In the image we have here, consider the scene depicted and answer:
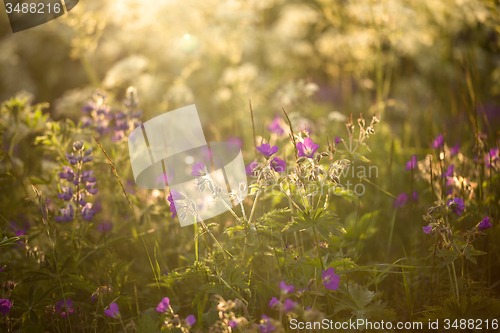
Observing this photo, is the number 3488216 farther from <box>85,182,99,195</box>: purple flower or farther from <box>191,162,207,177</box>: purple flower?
<box>191,162,207,177</box>: purple flower

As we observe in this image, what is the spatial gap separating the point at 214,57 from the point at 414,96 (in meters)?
3.25

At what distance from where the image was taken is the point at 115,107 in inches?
142

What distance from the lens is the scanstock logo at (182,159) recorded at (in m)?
2.16

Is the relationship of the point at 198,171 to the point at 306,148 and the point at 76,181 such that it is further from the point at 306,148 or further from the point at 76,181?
the point at 76,181

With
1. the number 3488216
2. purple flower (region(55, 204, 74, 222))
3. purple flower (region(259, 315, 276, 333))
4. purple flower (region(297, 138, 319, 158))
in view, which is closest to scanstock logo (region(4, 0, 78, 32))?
the number 3488216

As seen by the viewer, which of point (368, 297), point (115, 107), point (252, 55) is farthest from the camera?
point (252, 55)

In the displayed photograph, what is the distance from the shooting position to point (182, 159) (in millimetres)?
2787

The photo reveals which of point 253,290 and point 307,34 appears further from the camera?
point 307,34

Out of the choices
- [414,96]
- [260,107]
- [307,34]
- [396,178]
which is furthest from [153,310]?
[307,34]

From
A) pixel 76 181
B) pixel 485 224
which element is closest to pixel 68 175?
pixel 76 181

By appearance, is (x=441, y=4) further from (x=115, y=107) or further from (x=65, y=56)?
(x=65, y=56)

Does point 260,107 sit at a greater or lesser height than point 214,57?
lesser

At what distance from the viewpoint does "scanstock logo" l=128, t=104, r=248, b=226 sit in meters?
2.16

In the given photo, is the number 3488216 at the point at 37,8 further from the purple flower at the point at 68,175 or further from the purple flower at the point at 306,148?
the purple flower at the point at 306,148
